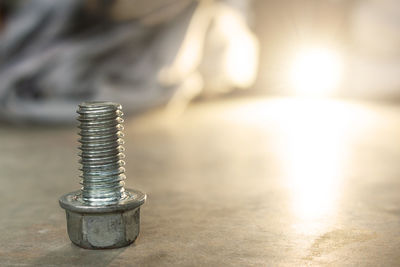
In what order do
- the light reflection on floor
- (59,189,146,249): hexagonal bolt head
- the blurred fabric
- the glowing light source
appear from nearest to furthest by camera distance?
(59,189,146,249): hexagonal bolt head, the light reflection on floor, the blurred fabric, the glowing light source

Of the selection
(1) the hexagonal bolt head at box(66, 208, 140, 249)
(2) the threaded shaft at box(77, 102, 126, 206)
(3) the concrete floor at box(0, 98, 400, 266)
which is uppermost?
(2) the threaded shaft at box(77, 102, 126, 206)

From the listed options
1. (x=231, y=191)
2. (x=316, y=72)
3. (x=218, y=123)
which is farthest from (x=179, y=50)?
(x=231, y=191)

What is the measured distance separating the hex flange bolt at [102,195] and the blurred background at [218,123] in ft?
0.10

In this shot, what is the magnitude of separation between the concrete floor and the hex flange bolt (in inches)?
1.1

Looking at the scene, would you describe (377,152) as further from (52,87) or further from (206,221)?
(52,87)

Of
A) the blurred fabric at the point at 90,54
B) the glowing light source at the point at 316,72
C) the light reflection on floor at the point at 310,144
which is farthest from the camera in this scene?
the glowing light source at the point at 316,72

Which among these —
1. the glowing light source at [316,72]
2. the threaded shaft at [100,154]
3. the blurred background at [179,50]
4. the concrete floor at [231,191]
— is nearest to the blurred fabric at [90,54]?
the blurred background at [179,50]

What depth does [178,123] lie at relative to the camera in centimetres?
282

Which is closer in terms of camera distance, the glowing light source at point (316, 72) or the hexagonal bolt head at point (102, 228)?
the hexagonal bolt head at point (102, 228)

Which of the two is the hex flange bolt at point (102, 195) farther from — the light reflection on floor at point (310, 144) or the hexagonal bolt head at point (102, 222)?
the light reflection on floor at point (310, 144)

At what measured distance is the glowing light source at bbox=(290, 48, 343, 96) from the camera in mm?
3802

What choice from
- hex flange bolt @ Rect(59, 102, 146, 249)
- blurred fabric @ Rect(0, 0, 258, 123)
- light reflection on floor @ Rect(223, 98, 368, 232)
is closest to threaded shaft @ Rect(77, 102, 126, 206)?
hex flange bolt @ Rect(59, 102, 146, 249)

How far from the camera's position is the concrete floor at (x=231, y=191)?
3.37 ft

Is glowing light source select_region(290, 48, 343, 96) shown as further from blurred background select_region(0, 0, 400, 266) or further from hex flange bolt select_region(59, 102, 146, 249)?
hex flange bolt select_region(59, 102, 146, 249)
